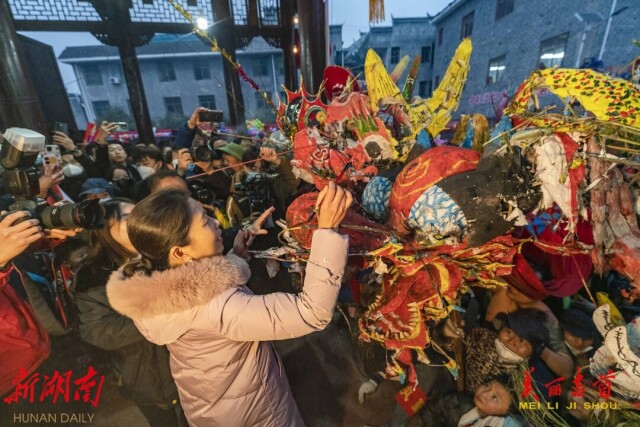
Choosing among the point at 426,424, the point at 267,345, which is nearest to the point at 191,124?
the point at 267,345

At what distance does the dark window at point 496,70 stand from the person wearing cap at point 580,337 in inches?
548

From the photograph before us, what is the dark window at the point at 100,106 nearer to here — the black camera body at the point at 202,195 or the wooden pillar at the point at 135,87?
the wooden pillar at the point at 135,87

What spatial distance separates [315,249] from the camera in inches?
36.7

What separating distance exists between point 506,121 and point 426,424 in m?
2.19

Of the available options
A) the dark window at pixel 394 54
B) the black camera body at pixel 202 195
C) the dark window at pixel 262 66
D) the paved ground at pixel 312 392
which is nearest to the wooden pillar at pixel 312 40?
the black camera body at pixel 202 195

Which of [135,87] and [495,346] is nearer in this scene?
[495,346]

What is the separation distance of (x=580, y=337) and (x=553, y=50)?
12.5m

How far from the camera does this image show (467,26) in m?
14.6

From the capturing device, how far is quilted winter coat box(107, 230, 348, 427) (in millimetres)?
934

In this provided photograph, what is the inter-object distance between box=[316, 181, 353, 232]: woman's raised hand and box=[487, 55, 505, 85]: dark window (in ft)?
50.2

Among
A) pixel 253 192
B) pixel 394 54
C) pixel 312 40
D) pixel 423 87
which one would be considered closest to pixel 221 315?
pixel 253 192

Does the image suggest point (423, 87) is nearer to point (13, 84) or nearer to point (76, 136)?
point (76, 136)

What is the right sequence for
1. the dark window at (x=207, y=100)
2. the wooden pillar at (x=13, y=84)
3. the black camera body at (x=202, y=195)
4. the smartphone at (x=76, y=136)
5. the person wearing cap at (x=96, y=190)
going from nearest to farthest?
the person wearing cap at (x=96, y=190) < the black camera body at (x=202, y=195) < the wooden pillar at (x=13, y=84) < the smartphone at (x=76, y=136) < the dark window at (x=207, y=100)

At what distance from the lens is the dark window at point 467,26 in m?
14.2
